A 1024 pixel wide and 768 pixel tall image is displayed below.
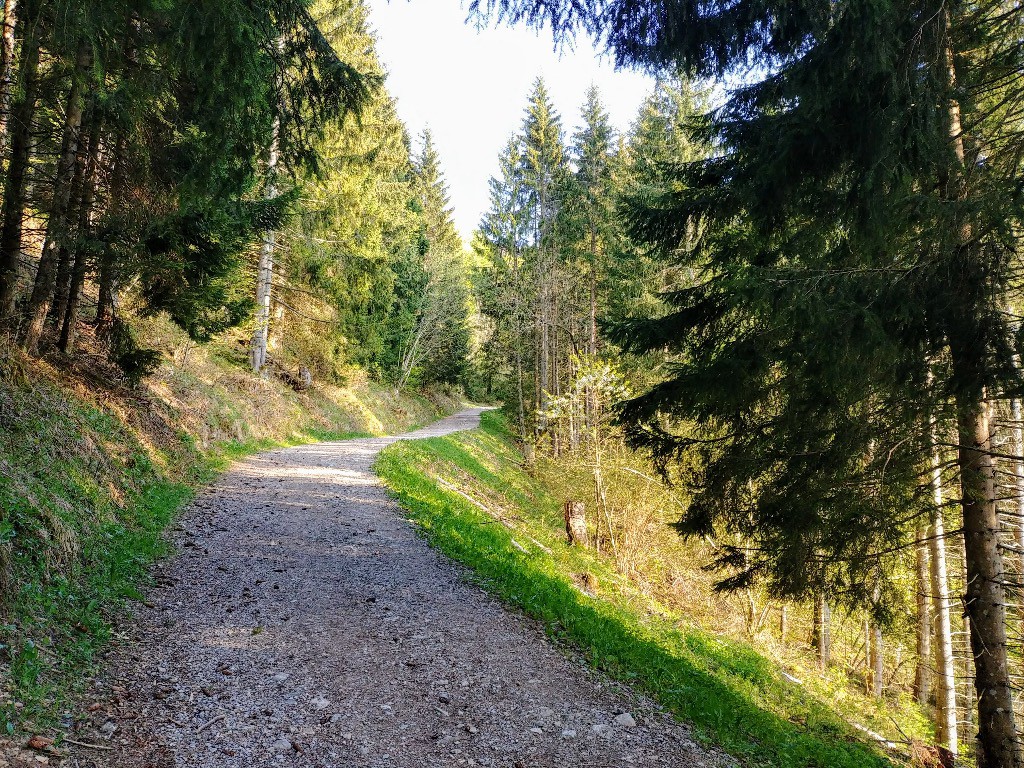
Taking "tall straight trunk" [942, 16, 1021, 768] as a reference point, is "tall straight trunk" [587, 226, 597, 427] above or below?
above

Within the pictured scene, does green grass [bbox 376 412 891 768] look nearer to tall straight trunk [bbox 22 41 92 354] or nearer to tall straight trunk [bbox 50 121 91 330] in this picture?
tall straight trunk [bbox 22 41 92 354]

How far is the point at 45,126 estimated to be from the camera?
7.12 metres

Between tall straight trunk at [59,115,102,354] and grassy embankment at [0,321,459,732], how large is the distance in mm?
581

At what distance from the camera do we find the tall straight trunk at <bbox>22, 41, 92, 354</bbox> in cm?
658

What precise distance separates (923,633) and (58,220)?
14.7 meters

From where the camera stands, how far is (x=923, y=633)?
10008 millimetres

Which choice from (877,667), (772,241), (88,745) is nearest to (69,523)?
(88,745)

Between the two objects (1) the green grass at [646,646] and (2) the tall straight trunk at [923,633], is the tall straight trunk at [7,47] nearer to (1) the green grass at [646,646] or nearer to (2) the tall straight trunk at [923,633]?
(1) the green grass at [646,646]

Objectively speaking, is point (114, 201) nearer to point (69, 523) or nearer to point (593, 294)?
point (69, 523)

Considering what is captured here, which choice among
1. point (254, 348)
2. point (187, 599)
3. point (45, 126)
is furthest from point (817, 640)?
point (254, 348)

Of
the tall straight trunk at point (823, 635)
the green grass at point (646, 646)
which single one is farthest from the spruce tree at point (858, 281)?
the tall straight trunk at point (823, 635)

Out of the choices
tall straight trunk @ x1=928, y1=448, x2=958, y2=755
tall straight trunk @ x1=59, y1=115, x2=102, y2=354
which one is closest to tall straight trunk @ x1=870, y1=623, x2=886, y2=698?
tall straight trunk @ x1=928, y1=448, x2=958, y2=755

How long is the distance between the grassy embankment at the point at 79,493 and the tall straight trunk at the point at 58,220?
0.51m

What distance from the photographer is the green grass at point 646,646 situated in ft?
14.5
